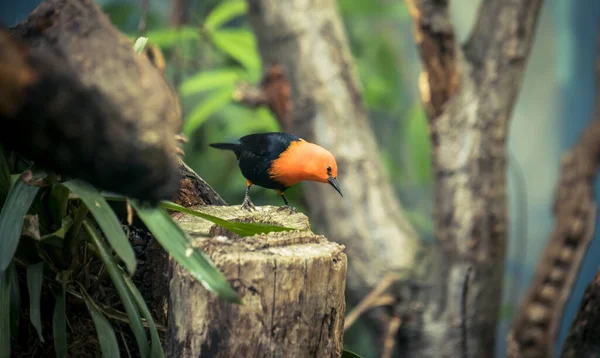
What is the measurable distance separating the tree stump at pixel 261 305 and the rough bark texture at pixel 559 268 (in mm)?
1669

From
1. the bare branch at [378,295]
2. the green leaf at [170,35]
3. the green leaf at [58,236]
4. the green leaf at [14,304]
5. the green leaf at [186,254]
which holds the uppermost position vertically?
Result: the green leaf at [170,35]

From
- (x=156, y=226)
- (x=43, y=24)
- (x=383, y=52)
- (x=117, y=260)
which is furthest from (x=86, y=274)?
(x=383, y=52)

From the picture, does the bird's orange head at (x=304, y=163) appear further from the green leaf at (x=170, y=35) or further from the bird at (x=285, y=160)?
the green leaf at (x=170, y=35)

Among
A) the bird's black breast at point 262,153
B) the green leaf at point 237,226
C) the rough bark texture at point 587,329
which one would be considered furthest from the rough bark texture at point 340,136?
the green leaf at point 237,226

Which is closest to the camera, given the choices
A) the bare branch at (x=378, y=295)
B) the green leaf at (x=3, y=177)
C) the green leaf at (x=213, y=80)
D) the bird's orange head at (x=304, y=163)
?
the green leaf at (x=3, y=177)

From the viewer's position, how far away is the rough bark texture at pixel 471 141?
2123 millimetres

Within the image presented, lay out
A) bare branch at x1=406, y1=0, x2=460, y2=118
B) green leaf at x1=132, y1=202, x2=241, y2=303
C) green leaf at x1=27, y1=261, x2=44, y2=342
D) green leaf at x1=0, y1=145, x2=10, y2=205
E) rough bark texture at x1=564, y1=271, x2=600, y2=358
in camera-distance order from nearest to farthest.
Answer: green leaf at x1=132, y1=202, x2=241, y2=303 → green leaf at x1=27, y1=261, x2=44, y2=342 → green leaf at x1=0, y1=145, x2=10, y2=205 → rough bark texture at x1=564, y1=271, x2=600, y2=358 → bare branch at x1=406, y1=0, x2=460, y2=118

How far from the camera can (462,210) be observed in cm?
220

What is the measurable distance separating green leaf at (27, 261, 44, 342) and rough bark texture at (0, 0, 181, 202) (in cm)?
36

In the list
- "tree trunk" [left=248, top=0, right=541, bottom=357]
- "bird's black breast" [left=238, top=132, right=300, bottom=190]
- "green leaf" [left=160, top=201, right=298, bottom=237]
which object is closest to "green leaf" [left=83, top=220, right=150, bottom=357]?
"green leaf" [left=160, top=201, right=298, bottom=237]

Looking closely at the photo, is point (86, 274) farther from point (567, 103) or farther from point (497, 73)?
point (567, 103)

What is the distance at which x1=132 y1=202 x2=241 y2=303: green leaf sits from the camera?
0.86 metres

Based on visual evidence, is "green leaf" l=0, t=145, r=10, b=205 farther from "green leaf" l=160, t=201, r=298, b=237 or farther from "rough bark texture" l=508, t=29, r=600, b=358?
"rough bark texture" l=508, t=29, r=600, b=358

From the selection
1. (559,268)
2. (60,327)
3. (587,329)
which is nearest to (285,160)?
(60,327)
